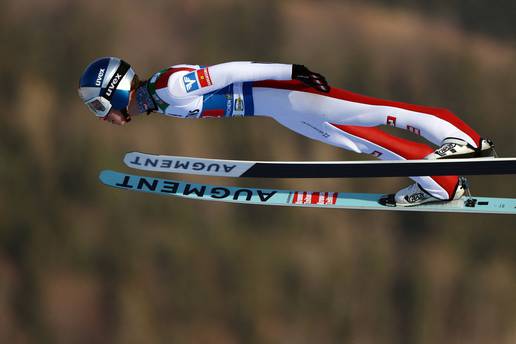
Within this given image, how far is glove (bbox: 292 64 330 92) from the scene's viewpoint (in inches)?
158

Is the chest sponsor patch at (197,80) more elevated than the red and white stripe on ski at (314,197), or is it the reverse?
the chest sponsor patch at (197,80)

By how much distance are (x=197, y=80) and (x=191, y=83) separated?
4 cm

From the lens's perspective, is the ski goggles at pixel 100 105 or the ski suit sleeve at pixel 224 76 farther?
the ski goggles at pixel 100 105

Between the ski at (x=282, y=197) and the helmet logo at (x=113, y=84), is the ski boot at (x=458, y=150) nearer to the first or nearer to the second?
the ski at (x=282, y=197)

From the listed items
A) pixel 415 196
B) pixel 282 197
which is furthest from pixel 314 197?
pixel 415 196

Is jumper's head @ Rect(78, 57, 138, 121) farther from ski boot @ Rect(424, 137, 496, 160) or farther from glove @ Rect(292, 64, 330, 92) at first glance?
ski boot @ Rect(424, 137, 496, 160)

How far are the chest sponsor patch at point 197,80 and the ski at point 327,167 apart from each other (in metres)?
0.59

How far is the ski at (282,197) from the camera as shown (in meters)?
4.63

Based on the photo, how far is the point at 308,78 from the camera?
13.3ft

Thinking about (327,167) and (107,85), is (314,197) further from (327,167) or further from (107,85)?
(107,85)

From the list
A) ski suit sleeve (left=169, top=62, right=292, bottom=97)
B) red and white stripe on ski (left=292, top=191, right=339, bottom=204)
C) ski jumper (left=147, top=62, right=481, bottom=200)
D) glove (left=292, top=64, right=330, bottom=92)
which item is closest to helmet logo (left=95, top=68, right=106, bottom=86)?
ski jumper (left=147, top=62, right=481, bottom=200)

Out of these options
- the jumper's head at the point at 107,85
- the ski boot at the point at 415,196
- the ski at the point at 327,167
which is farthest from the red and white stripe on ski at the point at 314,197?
the jumper's head at the point at 107,85

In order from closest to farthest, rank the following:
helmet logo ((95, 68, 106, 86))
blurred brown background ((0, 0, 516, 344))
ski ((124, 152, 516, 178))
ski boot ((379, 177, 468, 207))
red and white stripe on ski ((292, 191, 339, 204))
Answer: ski ((124, 152, 516, 178))
helmet logo ((95, 68, 106, 86))
ski boot ((379, 177, 468, 207))
red and white stripe on ski ((292, 191, 339, 204))
blurred brown background ((0, 0, 516, 344))

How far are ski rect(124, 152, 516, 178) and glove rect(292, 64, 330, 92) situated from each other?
445 millimetres
